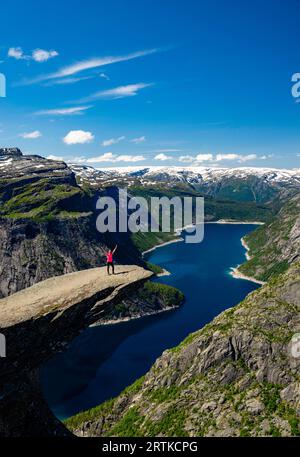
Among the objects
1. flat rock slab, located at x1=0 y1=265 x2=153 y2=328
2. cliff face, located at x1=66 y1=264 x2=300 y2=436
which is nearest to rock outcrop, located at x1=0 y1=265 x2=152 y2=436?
flat rock slab, located at x1=0 y1=265 x2=153 y2=328

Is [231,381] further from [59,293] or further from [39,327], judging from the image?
[39,327]

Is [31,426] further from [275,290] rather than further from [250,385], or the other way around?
[275,290]

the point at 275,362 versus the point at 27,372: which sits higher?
the point at 27,372

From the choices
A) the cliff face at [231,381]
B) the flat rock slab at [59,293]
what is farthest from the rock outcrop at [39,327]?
the cliff face at [231,381]

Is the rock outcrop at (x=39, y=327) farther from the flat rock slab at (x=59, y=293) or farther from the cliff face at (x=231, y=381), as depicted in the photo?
the cliff face at (x=231, y=381)

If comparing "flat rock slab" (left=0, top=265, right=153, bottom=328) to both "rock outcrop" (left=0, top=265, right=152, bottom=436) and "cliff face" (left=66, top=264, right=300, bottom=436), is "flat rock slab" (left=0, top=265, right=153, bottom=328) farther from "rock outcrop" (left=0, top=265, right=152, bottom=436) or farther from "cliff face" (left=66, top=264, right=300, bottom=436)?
"cliff face" (left=66, top=264, right=300, bottom=436)

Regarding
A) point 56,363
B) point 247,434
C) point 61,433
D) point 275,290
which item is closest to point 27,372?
point 61,433
